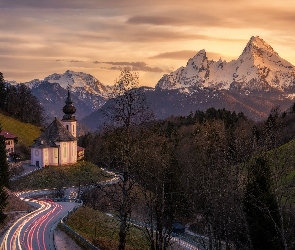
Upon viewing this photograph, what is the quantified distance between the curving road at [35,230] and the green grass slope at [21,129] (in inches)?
2467

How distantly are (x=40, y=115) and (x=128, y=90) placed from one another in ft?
382

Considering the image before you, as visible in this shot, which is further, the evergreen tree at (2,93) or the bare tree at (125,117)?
the evergreen tree at (2,93)


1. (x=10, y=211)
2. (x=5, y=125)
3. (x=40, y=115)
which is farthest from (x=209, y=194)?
(x=40, y=115)

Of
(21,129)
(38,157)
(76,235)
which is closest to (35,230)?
(76,235)

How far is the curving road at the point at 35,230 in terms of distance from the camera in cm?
3316

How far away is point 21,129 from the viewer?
117m

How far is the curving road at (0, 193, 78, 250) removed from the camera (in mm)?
33156

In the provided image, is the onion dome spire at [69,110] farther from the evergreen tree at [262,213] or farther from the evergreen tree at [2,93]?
the evergreen tree at [262,213]

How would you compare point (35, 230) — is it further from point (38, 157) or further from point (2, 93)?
point (2, 93)

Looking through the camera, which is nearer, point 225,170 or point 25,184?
point 225,170

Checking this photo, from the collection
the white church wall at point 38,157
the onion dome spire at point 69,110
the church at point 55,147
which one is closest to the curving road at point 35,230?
the white church wall at point 38,157

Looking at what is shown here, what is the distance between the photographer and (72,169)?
80.9m

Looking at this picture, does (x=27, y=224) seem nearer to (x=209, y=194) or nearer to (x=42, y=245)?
(x=42, y=245)

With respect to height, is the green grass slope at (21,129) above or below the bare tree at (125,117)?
below
